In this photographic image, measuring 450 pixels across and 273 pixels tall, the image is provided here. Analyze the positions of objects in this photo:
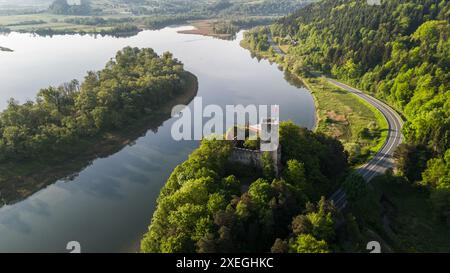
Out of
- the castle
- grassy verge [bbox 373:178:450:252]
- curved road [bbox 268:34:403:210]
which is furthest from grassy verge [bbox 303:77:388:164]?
the castle

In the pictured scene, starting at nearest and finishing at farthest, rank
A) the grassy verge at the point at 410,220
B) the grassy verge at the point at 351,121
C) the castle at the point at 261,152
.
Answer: the grassy verge at the point at 410,220
the castle at the point at 261,152
the grassy verge at the point at 351,121

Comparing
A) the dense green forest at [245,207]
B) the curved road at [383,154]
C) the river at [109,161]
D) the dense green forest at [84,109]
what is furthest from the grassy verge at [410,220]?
the dense green forest at [84,109]

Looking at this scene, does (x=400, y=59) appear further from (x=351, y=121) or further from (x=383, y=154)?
(x=383, y=154)

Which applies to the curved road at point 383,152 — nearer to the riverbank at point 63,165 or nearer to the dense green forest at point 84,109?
the riverbank at point 63,165

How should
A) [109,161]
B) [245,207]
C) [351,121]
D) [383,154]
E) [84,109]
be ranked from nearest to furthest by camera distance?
[245,207], [383,154], [109,161], [84,109], [351,121]

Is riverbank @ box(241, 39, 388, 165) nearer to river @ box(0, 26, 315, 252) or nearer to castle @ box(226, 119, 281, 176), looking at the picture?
river @ box(0, 26, 315, 252)
